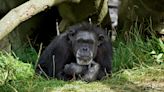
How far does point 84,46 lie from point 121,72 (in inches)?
21.7

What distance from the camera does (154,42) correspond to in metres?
5.91

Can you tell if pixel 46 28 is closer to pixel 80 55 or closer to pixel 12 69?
pixel 12 69

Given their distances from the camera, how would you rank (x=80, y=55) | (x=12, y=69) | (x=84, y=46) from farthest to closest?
(x=12, y=69), (x=84, y=46), (x=80, y=55)

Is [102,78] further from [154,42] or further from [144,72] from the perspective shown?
[154,42]

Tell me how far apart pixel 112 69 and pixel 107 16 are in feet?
5.67

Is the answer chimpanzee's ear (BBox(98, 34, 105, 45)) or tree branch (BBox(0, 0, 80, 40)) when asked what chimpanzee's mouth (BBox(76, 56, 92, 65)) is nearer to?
chimpanzee's ear (BBox(98, 34, 105, 45))

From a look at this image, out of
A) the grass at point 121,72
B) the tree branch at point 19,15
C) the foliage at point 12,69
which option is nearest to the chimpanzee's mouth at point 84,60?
the grass at point 121,72

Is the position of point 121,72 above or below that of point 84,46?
below

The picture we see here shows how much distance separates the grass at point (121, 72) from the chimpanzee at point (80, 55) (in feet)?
0.58

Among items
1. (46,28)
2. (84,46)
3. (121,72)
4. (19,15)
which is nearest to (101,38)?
(84,46)

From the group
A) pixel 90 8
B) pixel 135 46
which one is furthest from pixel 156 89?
pixel 90 8

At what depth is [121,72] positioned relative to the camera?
5.11 m

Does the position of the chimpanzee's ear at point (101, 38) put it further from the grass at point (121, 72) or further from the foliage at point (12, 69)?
the foliage at point (12, 69)

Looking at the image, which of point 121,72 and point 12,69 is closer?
point 12,69
